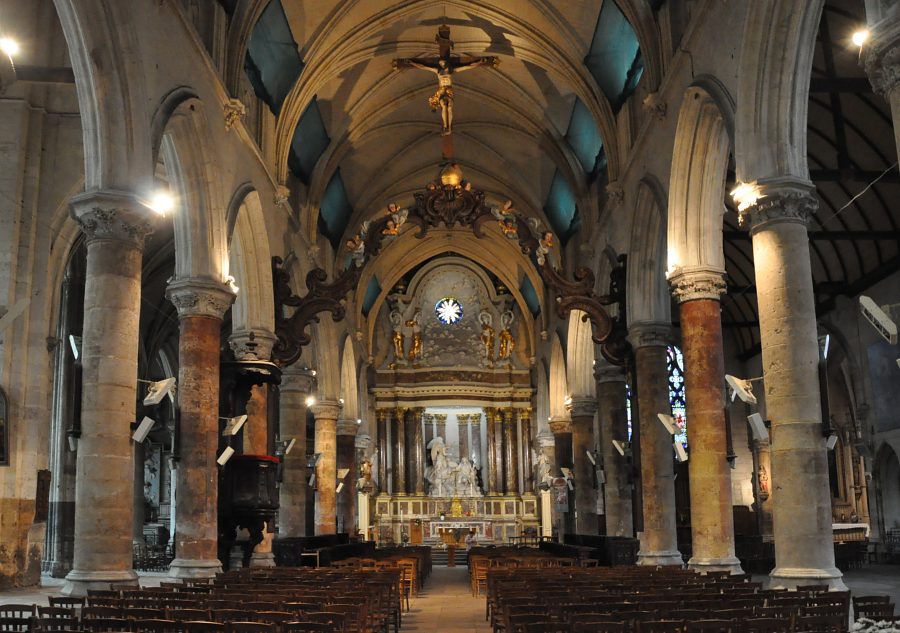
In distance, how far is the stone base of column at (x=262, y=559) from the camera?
20.6 m

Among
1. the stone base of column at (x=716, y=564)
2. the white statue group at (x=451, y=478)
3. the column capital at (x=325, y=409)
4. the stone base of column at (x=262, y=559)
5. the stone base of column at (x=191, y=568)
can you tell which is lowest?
the stone base of column at (x=262, y=559)

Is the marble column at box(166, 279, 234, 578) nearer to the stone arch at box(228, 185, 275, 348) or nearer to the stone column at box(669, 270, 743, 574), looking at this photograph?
the stone arch at box(228, 185, 275, 348)

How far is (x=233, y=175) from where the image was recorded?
61.1ft

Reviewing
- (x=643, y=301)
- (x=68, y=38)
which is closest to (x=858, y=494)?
(x=643, y=301)

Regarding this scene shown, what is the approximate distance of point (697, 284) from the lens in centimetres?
1669

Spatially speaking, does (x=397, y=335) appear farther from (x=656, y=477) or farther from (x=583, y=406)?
(x=656, y=477)

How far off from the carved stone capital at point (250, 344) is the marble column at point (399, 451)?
73.6 ft

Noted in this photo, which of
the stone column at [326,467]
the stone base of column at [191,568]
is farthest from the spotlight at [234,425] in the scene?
the stone column at [326,467]

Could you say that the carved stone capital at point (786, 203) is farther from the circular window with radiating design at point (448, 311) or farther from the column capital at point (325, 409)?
the circular window with radiating design at point (448, 311)

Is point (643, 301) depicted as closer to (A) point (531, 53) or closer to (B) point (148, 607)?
(A) point (531, 53)

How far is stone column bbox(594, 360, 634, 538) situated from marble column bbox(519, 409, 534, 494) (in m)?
18.3

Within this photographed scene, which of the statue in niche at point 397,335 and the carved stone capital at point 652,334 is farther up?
the statue in niche at point 397,335

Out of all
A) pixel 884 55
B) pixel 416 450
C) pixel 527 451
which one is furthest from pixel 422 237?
pixel 527 451

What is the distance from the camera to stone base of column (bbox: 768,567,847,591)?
11742 mm
